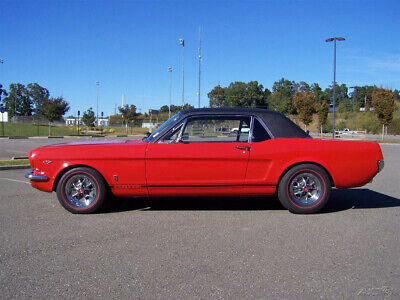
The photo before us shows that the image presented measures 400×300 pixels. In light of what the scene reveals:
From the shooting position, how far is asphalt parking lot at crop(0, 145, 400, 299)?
10.1 ft

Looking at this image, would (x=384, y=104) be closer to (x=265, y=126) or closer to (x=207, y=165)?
(x=265, y=126)

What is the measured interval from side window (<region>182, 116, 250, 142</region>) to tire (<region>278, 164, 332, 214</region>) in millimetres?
873

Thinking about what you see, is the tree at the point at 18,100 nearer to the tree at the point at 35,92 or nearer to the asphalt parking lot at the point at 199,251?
the tree at the point at 35,92

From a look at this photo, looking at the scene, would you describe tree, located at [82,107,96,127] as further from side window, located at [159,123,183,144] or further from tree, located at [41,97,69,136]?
side window, located at [159,123,183,144]

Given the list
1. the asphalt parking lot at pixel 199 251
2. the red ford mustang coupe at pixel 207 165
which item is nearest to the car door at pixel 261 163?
the red ford mustang coupe at pixel 207 165

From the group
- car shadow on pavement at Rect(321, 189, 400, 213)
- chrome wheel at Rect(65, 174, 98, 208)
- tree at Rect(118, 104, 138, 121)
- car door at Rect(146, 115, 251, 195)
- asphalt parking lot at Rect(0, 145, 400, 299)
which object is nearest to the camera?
asphalt parking lot at Rect(0, 145, 400, 299)

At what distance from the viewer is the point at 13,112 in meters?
88.3

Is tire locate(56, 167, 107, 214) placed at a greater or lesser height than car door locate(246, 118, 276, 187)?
lesser

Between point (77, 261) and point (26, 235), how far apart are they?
1193 mm

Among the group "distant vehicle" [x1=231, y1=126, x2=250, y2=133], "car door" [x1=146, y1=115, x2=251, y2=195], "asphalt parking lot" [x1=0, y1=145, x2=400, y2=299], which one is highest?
"distant vehicle" [x1=231, y1=126, x2=250, y2=133]

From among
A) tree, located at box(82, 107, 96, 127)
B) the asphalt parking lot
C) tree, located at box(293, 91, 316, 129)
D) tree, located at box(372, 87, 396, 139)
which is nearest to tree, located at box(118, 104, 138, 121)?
Result: tree, located at box(82, 107, 96, 127)

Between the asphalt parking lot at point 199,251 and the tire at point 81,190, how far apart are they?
0.16m

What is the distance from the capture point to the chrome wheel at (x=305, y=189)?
214 inches

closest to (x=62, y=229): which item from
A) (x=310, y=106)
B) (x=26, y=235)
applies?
(x=26, y=235)
